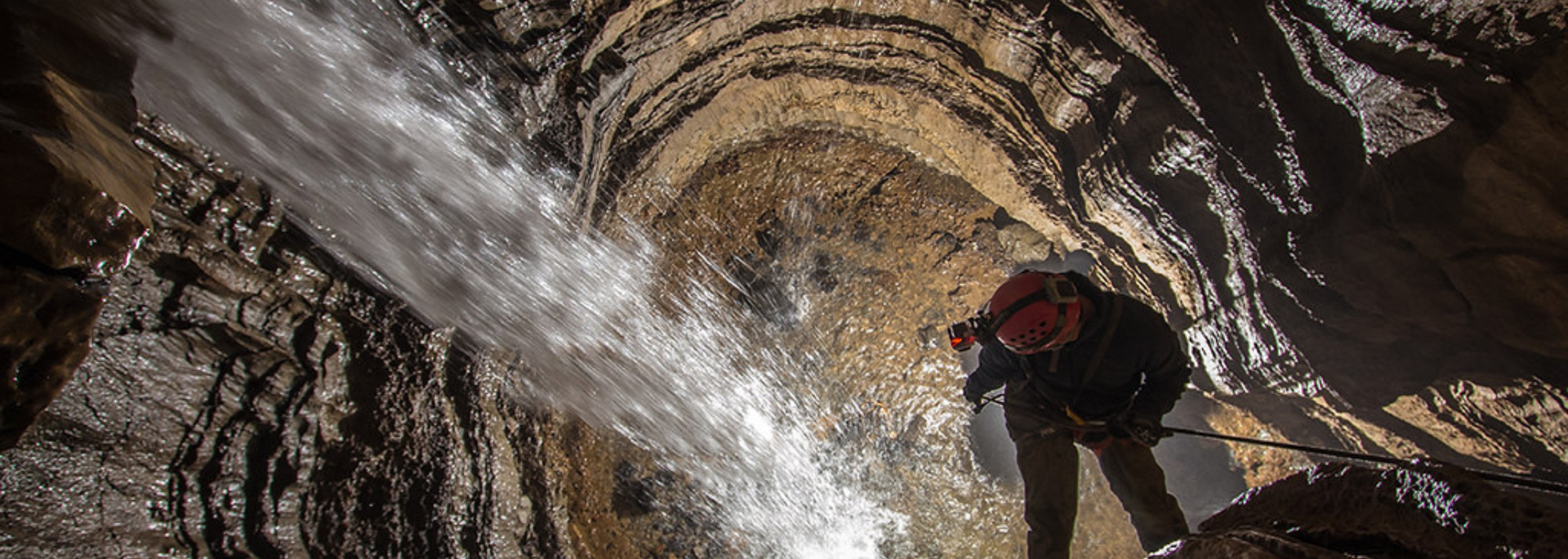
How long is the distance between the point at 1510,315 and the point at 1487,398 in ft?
2.62

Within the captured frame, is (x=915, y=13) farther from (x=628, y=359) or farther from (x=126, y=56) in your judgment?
(x=126, y=56)

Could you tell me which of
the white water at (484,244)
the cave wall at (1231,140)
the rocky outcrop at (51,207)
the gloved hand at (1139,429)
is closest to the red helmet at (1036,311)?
the gloved hand at (1139,429)

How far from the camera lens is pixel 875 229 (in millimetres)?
5008

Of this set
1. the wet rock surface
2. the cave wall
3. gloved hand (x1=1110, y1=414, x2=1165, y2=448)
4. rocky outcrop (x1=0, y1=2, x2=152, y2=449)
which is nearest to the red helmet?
gloved hand (x1=1110, y1=414, x2=1165, y2=448)

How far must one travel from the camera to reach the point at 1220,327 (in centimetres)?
365

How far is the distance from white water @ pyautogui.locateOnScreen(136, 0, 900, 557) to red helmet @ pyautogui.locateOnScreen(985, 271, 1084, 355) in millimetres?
2240

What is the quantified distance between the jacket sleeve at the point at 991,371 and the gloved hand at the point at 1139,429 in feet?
1.74

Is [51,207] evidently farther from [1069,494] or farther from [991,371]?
[1069,494]

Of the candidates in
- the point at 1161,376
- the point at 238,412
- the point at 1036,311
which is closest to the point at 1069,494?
the point at 1161,376

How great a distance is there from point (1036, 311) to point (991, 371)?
0.73 meters

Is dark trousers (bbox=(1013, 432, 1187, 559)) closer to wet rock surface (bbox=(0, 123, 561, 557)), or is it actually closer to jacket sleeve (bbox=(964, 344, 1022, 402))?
jacket sleeve (bbox=(964, 344, 1022, 402))

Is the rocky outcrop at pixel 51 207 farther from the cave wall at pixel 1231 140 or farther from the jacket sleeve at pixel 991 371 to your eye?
the jacket sleeve at pixel 991 371

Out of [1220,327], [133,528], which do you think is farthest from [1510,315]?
[133,528]

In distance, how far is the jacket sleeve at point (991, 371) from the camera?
11.4 ft
